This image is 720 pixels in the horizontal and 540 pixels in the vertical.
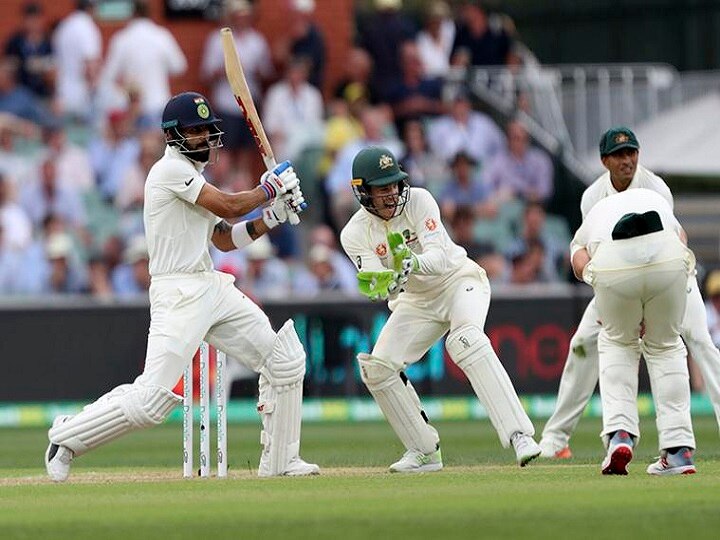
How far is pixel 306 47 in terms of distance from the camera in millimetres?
18609

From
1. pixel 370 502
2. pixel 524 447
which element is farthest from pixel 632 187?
pixel 370 502

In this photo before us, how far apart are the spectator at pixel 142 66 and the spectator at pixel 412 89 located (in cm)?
229

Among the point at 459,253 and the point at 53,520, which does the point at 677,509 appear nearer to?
the point at 53,520

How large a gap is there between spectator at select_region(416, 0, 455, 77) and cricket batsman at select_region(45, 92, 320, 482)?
400 inches

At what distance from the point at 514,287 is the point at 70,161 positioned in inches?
176

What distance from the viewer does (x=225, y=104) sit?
18.2 metres

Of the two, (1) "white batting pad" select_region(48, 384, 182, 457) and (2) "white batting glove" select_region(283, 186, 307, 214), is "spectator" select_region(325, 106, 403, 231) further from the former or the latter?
(1) "white batting pad" select_region(48, 384, 182, 457)

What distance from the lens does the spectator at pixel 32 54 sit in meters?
18.1

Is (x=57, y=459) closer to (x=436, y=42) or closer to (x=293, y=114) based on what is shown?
(x=293, y=114)

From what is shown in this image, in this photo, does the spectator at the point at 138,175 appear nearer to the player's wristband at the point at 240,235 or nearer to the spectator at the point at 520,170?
the spectator at the point at 520,170

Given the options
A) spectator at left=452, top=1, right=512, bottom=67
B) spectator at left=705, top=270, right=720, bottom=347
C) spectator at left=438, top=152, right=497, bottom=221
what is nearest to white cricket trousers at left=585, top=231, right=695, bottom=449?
spectator at left=705, top=270, right=720, bottom=347

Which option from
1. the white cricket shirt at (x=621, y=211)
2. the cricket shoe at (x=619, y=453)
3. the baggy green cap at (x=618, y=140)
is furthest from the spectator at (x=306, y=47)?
the cricket shoe at (x=619, y=453)

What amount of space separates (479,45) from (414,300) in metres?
10.2

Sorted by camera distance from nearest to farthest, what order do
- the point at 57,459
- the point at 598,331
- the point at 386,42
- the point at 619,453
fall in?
the point at 619,453
the point at 57,459
the point at 598,331
the point at 386,42
